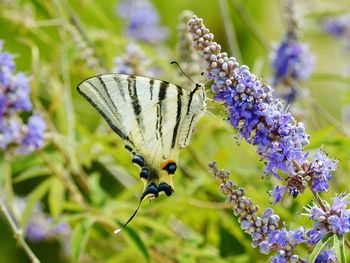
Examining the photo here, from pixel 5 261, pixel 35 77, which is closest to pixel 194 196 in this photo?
pixel 35 77

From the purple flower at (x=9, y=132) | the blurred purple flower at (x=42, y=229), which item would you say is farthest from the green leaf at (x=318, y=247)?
the blurred purple flower at (x=42, y=229)

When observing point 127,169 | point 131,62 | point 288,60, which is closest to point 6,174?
point 127,169

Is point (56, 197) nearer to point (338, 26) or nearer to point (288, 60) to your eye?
point (288, 60)

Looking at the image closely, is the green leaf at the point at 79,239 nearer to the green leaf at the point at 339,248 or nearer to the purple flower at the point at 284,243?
the purple flower at the point at 284,243

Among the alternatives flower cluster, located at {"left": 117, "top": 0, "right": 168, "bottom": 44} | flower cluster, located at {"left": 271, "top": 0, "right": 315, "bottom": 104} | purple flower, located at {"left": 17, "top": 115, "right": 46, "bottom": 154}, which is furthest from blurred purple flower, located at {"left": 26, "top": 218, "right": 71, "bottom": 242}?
flower cluster, located at {"left": 271, "top": 0, "right": 315, "bottom": 104}

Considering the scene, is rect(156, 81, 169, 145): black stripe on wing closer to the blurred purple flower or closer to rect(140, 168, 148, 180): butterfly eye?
rect(140, 168, 148, 180): butterfly eye

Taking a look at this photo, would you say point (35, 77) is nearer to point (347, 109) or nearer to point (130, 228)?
point (130, 228)
